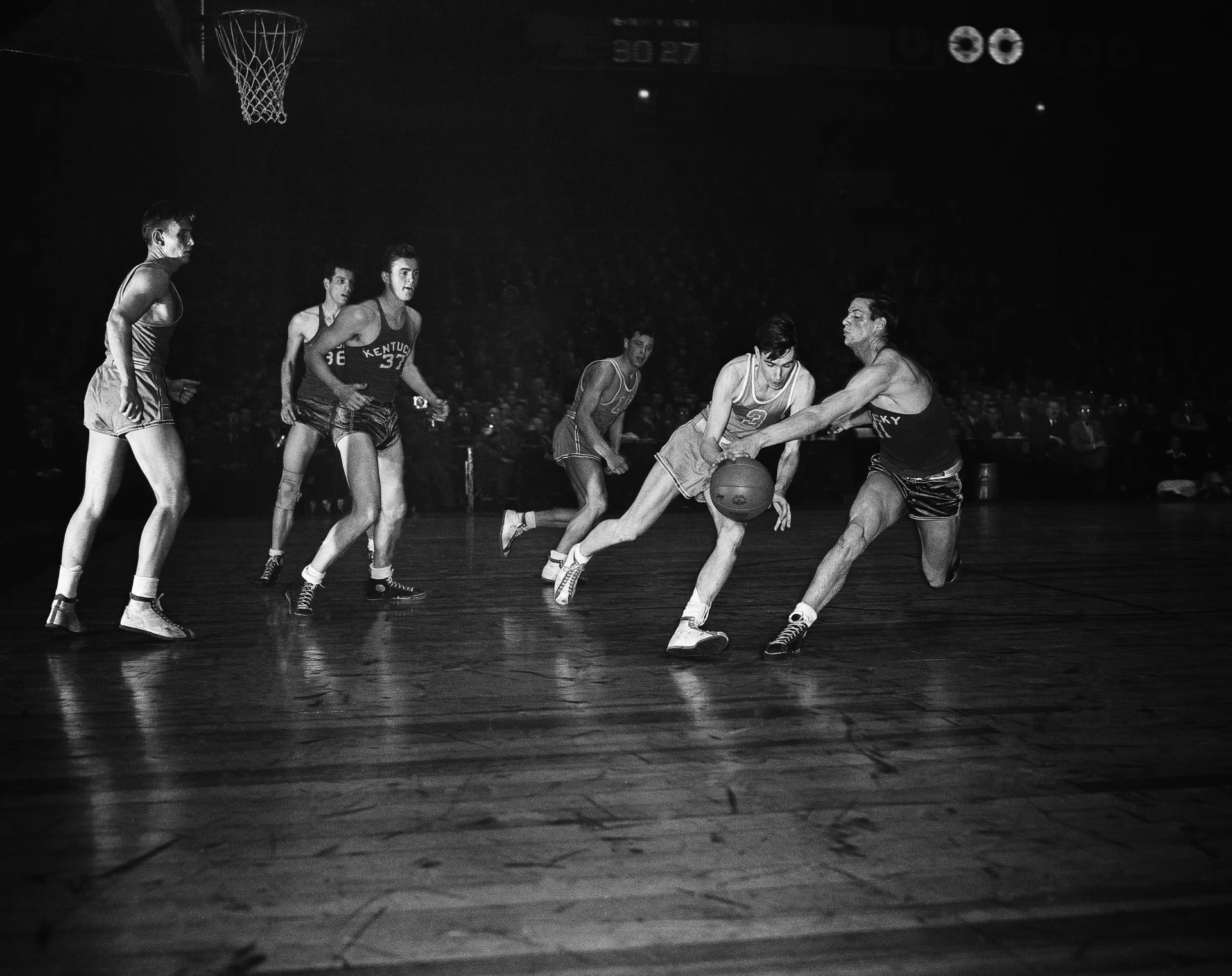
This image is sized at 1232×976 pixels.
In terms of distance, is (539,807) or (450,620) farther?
(450,620)

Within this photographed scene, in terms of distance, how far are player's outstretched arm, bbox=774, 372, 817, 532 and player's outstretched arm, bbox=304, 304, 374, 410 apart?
2099mm

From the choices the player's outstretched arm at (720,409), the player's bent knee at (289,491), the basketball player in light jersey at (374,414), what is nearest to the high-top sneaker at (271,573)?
the player's bent knee at (289,491)

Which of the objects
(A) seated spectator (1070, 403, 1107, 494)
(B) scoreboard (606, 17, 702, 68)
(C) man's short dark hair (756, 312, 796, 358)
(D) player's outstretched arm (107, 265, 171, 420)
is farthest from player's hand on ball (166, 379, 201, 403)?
(B) scoreboard (606, 17, 702, 68)

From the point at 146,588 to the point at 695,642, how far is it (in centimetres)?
229

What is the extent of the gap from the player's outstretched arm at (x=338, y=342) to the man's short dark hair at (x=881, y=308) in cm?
247

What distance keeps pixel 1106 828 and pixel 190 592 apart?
211 inches

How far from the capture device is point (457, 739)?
11.2ft

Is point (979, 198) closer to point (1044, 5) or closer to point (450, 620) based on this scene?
point (1044, 5)

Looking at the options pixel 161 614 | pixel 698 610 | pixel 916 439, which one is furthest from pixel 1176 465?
pixel 161 614

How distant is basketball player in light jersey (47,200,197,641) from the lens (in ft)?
15.9

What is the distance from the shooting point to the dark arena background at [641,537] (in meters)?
2.25

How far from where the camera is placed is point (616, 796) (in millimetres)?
2850

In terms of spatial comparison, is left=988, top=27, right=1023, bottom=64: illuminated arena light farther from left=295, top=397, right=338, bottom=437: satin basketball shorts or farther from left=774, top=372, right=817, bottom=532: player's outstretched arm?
left=774, top=372, right=817, bottom=532: player's outstretched arm

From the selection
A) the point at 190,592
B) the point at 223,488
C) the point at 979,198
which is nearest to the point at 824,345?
the point at 979,198
